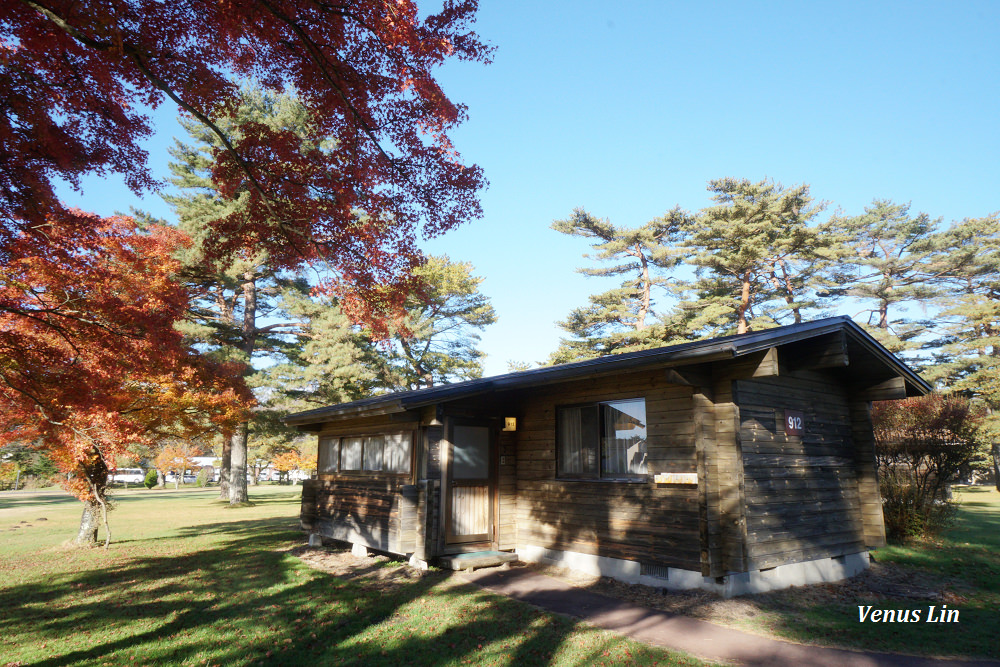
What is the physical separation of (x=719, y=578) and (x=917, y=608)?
2421 millimetres

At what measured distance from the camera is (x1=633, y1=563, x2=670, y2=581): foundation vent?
7801 mm

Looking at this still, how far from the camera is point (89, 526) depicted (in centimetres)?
1305

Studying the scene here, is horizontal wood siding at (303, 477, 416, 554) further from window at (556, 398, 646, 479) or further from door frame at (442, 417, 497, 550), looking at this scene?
window at (556, 398, 646, 479)

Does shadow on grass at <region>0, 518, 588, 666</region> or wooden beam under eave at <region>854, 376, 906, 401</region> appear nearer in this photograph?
shadow on grass at <region>0, 518, 588, 666</region>

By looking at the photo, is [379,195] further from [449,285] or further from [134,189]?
[449,285]

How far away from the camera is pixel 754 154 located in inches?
1100

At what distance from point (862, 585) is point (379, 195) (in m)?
9.03

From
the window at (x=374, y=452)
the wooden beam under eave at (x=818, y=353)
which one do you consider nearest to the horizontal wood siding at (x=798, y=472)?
the wooden beam under eave at (x=818, y=353)

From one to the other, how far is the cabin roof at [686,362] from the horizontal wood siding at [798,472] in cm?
81

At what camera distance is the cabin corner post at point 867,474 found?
9805mm

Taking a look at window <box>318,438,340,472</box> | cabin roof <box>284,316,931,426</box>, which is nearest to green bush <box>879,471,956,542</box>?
cabin roof <box>284,316,931,426</box>

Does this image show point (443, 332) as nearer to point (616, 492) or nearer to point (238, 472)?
point (238, 472)

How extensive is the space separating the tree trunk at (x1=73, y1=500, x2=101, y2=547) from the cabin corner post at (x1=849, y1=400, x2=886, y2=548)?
16.1 meters

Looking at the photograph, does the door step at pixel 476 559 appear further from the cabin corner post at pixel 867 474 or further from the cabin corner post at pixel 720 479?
the cabin corner post at pixel 867 474
